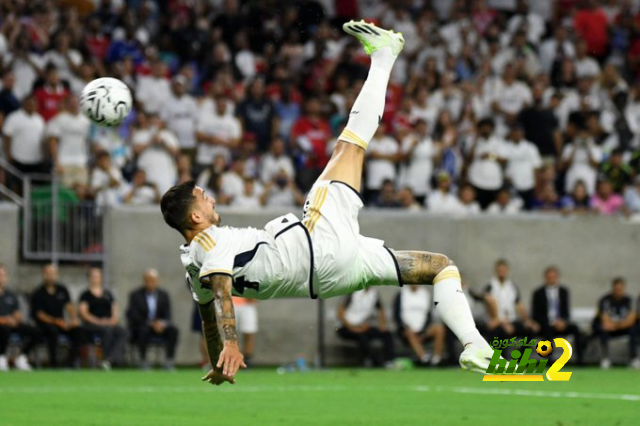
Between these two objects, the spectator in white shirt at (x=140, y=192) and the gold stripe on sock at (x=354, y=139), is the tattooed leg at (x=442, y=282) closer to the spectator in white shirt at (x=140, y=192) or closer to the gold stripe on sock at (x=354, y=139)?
the gold stripe on sock at (x=354, y=139)

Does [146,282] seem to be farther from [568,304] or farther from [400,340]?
[568,304]

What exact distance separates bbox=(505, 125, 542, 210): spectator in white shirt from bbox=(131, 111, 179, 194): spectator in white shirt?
6438mm

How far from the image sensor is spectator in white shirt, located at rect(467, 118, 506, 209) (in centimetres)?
2323

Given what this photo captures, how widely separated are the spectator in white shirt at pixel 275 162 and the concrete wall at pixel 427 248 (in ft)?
2.96

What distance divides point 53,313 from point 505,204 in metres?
8.77

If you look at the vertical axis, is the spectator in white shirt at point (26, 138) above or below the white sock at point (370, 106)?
above

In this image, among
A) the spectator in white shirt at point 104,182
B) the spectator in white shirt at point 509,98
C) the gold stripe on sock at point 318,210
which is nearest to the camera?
the gold stripe on sock at point 318,210

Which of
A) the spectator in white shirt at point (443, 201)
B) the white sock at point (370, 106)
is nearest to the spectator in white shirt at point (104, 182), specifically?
the spectator in white shirt at point (443, 201)

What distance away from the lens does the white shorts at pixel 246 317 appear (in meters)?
21.5

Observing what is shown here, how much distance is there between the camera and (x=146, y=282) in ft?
69.3

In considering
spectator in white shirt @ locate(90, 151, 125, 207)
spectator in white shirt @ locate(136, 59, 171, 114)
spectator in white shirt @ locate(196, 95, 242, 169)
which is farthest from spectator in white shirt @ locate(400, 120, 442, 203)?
spectator in white shirt @ locate(90, 151, 125, 207)

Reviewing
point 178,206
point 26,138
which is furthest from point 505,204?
point 178,206

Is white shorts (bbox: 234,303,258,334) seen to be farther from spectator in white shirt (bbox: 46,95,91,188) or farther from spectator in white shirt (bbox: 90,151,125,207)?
spectator in white shirt (bbox: 46,95,91,188)

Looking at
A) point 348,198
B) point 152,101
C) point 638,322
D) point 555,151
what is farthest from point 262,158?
point 348,198
